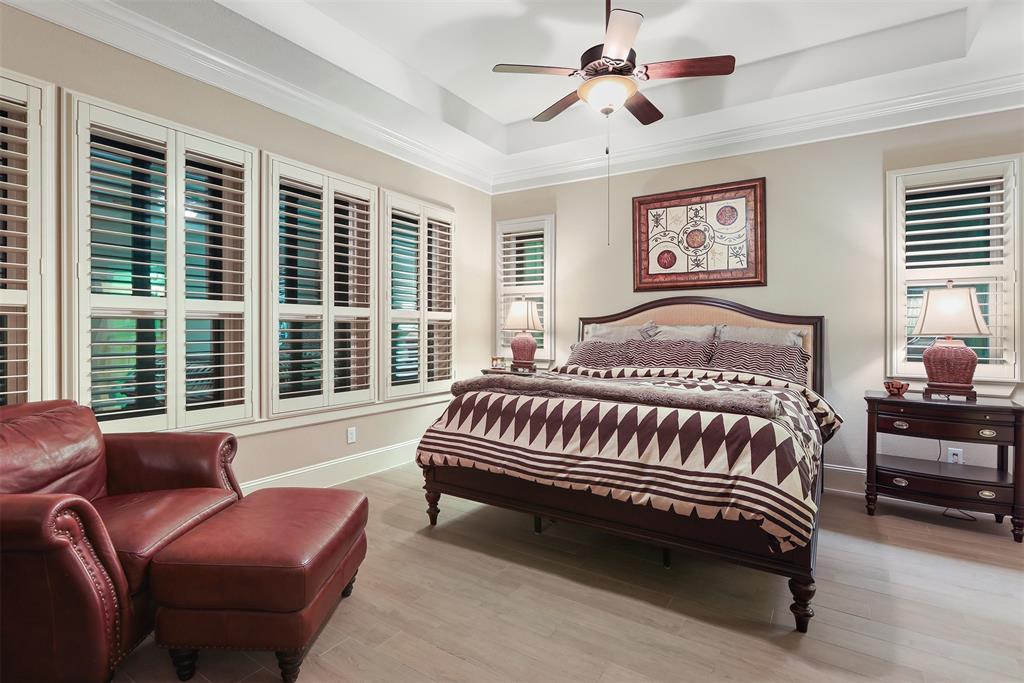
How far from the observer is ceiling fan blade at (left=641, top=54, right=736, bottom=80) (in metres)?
2.57

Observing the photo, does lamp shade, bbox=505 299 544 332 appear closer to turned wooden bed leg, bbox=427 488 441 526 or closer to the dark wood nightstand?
turned wooden bed leg, bbox=427 488 441 526

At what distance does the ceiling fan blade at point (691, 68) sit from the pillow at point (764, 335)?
1.89 metres

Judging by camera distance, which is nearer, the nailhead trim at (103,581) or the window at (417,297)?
the nailhead trim at (103,581)

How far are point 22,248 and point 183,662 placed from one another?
6.43 ft

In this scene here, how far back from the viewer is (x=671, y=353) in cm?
371

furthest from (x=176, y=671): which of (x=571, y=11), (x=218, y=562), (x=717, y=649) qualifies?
(x=571, y=11)

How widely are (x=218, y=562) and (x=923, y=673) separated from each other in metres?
2.33

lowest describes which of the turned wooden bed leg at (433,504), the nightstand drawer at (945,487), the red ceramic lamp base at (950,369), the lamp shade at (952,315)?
the turned wooden bed leg at (433,504)

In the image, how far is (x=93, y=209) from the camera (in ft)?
8.32

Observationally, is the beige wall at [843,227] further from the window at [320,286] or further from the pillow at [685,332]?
the window at [320,286]

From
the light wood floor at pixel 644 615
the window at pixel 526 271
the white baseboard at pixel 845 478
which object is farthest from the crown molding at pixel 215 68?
the white baseboard at pixel 845 478

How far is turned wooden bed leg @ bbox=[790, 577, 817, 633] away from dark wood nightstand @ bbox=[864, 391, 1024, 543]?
1.64m

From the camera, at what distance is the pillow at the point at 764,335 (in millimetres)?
3655

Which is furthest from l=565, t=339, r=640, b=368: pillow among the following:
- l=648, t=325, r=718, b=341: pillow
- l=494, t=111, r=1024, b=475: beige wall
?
l=494, t=111, r=1024, b=475: beige wall
